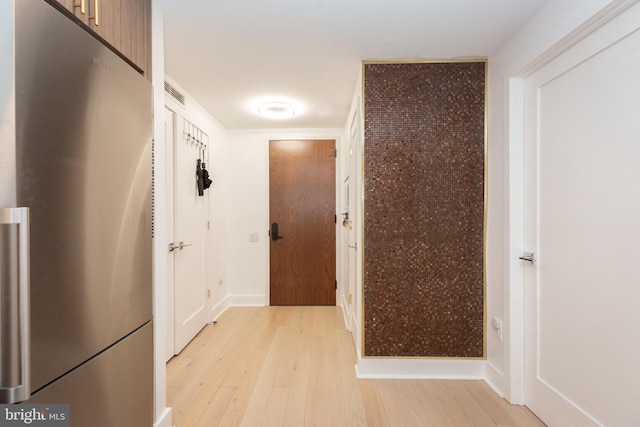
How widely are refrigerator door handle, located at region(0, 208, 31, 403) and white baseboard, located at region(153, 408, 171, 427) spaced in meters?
1.02

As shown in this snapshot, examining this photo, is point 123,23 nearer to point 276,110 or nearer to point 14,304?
point 14,304

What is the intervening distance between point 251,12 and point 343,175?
2.43 meters

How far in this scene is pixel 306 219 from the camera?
164 inches

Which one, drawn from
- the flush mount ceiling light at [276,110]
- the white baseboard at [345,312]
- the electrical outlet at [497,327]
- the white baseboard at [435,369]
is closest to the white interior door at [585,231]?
the electrical outlet at [497,327]

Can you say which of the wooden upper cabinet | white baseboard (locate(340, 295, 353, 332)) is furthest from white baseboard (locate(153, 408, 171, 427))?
white baseboard (locate(340, 295, 353, 332))

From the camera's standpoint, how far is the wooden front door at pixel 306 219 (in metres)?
4.15

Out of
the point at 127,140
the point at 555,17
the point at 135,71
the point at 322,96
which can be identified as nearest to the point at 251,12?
the point at 135,71

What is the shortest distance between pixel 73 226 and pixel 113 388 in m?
0.65

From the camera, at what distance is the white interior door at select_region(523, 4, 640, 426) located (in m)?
1.37

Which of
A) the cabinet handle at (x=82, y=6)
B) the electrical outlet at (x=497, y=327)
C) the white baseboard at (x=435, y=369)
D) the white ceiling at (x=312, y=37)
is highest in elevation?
the white ceiling at (x=312, y=37)

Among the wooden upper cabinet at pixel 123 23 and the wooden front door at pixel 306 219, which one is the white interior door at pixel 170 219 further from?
the wooden front door at pixel 306 219

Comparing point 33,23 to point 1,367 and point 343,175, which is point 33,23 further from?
point 343,175

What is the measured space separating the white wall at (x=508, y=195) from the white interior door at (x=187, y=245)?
250 cm

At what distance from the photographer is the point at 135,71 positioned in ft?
4.44
